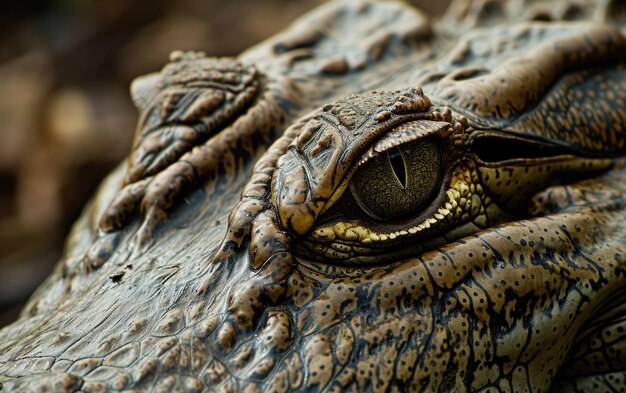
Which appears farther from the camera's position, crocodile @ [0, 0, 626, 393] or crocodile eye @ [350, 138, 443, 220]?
crocodile eye @ [350, 138, 443, 220]

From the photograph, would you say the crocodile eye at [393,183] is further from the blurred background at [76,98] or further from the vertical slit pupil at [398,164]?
the blurred background at [76,98]

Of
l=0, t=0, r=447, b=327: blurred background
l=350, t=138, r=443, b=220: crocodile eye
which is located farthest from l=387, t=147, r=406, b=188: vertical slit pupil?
l=0, t=0, r=447, b=327: blurred background

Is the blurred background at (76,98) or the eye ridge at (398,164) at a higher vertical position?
the eye ridge at (398,164)

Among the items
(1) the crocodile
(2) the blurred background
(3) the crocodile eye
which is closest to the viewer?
(1) the crocodile

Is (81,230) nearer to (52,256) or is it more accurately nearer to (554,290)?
(554,290)

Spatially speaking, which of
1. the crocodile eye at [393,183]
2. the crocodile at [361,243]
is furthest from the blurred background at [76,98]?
the crocodile eye at [393,183]

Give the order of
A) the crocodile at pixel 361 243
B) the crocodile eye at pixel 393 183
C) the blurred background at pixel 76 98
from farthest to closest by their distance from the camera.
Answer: the blurred background at pixel 76 98 < the crocodile eye at pixel 393 183 < the crocodile at pixel 361 243

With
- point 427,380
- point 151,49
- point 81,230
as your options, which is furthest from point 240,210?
point 151,49

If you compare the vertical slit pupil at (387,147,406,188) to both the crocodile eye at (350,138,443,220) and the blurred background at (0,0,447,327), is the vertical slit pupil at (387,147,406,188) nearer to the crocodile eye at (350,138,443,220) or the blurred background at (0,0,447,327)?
the crocodile eye at (350,138,443,220)

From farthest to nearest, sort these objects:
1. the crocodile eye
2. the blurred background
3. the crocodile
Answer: the blurred background → the crocodile eye → the crocodile
